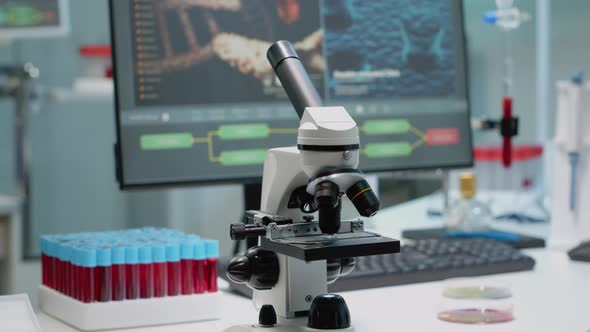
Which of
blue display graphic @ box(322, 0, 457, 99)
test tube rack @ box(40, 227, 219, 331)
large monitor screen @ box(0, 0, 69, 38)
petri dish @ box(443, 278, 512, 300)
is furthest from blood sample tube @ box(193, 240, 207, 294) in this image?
large monitor screen @ box(0, 0, 69, 38)

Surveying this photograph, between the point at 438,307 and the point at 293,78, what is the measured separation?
0.36m

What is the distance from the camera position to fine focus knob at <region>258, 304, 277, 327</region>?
89 cm

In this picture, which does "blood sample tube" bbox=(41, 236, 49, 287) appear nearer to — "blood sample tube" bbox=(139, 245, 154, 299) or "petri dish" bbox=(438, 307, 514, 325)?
"blood sample tube" bbox=(139, 245, 154, 299)

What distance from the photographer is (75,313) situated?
38.6 inches

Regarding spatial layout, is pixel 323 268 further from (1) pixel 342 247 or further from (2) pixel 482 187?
(2) pixel 482 187

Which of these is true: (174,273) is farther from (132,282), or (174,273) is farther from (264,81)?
(264,81)

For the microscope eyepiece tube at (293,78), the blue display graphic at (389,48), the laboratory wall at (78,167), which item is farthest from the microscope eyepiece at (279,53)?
the laboratory wall at (78,167)

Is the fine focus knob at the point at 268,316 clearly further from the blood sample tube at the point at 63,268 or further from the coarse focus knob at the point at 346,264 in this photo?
the blood sample tube at the point at 63,268

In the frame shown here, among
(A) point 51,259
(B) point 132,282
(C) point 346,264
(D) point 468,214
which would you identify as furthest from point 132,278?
(D) point 468,214

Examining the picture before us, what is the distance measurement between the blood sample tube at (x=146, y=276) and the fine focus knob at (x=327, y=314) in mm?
230

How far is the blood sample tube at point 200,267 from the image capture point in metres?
1.01

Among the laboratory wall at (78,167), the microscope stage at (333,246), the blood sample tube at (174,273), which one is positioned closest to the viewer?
the microscope stage at (333,246)

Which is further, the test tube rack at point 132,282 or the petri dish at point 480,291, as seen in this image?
the petri dish at point 480,291

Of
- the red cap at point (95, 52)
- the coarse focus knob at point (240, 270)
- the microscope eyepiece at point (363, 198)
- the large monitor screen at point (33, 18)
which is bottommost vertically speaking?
the coarse focus knob at point (240, 270)
